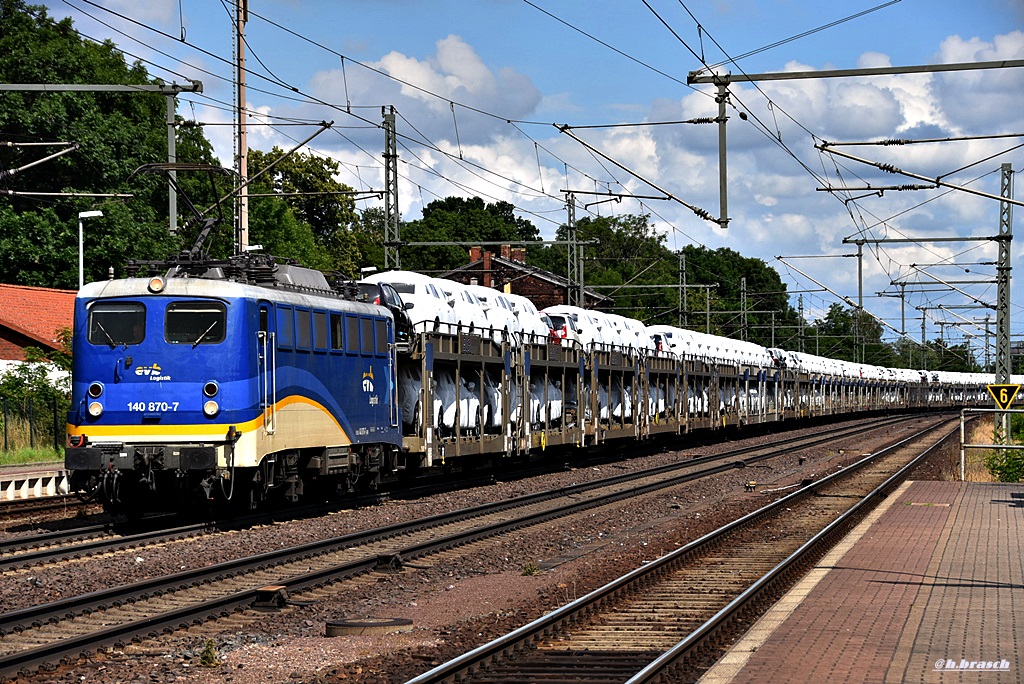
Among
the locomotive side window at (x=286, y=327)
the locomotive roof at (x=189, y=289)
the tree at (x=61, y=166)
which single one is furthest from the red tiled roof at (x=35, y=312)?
the locomotive side window at (x=286, y=327)

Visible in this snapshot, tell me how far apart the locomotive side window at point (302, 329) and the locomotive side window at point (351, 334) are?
1311 mm

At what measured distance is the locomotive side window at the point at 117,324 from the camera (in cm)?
1781

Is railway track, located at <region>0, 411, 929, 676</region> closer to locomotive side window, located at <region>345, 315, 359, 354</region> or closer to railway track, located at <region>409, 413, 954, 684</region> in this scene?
railway track, located at <region>409, 413, 954, 684</region>

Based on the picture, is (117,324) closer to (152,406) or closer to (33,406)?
(152,406)

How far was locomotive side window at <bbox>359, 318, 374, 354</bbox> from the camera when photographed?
70.3 feet

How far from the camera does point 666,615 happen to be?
487 inches

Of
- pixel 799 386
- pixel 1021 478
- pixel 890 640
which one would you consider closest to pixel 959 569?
pixel 890 640

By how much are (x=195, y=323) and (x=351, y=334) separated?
12.1 feet

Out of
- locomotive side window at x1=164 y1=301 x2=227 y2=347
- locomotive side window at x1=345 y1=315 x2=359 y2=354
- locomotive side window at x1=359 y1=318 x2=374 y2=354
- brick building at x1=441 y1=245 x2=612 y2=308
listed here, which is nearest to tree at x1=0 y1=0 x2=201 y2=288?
brick building at x1=441 y1=245 x2=612 y2=308

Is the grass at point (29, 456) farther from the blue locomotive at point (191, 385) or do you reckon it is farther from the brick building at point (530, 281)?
the brick building at point (530, 281)

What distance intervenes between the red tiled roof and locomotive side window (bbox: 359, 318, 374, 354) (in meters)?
20.8

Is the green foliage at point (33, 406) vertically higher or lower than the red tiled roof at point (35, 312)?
lower

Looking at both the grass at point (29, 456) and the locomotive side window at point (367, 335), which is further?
the grass at point (29, 456)

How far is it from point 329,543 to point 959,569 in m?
7.48
